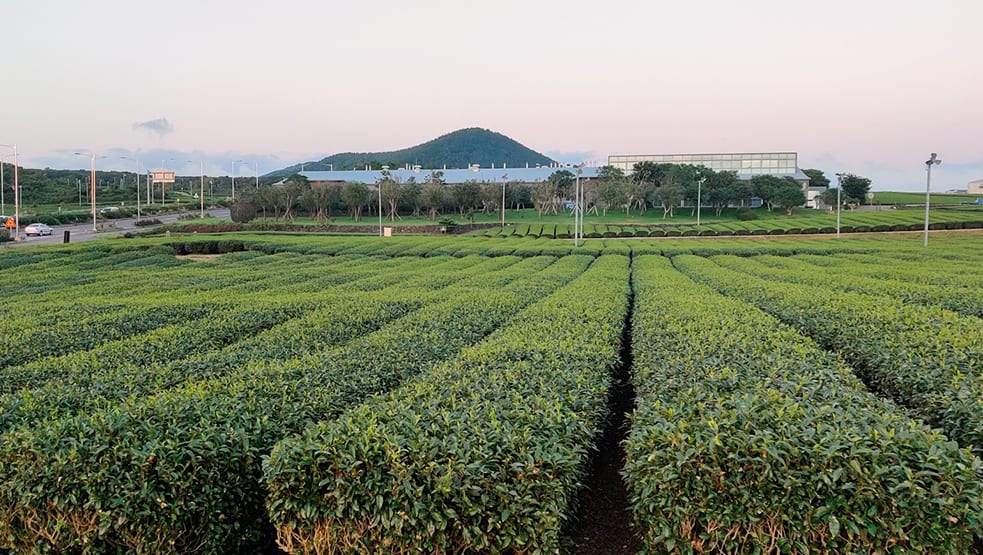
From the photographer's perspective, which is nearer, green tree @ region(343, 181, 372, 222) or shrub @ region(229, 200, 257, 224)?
shrub @ region(229, 200, 257, 224)

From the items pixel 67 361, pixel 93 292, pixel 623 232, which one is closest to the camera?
pixel 67 361

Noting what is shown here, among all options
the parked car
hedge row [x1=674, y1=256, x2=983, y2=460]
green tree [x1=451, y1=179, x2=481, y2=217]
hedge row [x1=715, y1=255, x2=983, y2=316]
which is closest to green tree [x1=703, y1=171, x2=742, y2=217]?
green tree [x1=451, y1=179, x2=481, y2=217]

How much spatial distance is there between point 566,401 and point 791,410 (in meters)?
2.02

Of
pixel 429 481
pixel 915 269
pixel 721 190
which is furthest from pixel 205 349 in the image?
pixel 721 190

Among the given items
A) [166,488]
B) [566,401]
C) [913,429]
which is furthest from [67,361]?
[913,429]

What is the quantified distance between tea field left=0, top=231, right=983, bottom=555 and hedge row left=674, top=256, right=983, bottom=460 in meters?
0.04

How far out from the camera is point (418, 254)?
119ft

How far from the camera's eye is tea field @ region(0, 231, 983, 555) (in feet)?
14.3

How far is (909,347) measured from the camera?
8.02 meters

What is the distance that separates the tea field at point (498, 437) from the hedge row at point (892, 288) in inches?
153

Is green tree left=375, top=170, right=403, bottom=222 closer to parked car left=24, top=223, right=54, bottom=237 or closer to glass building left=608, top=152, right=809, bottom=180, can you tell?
parked car left=24, top=223, right=54, bottom=237

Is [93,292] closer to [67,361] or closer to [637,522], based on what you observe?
[67,361]

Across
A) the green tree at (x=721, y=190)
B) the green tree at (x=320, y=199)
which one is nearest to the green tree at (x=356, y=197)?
the green tree at (x=320, y=199)

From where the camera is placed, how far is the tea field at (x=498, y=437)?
4359 mm
